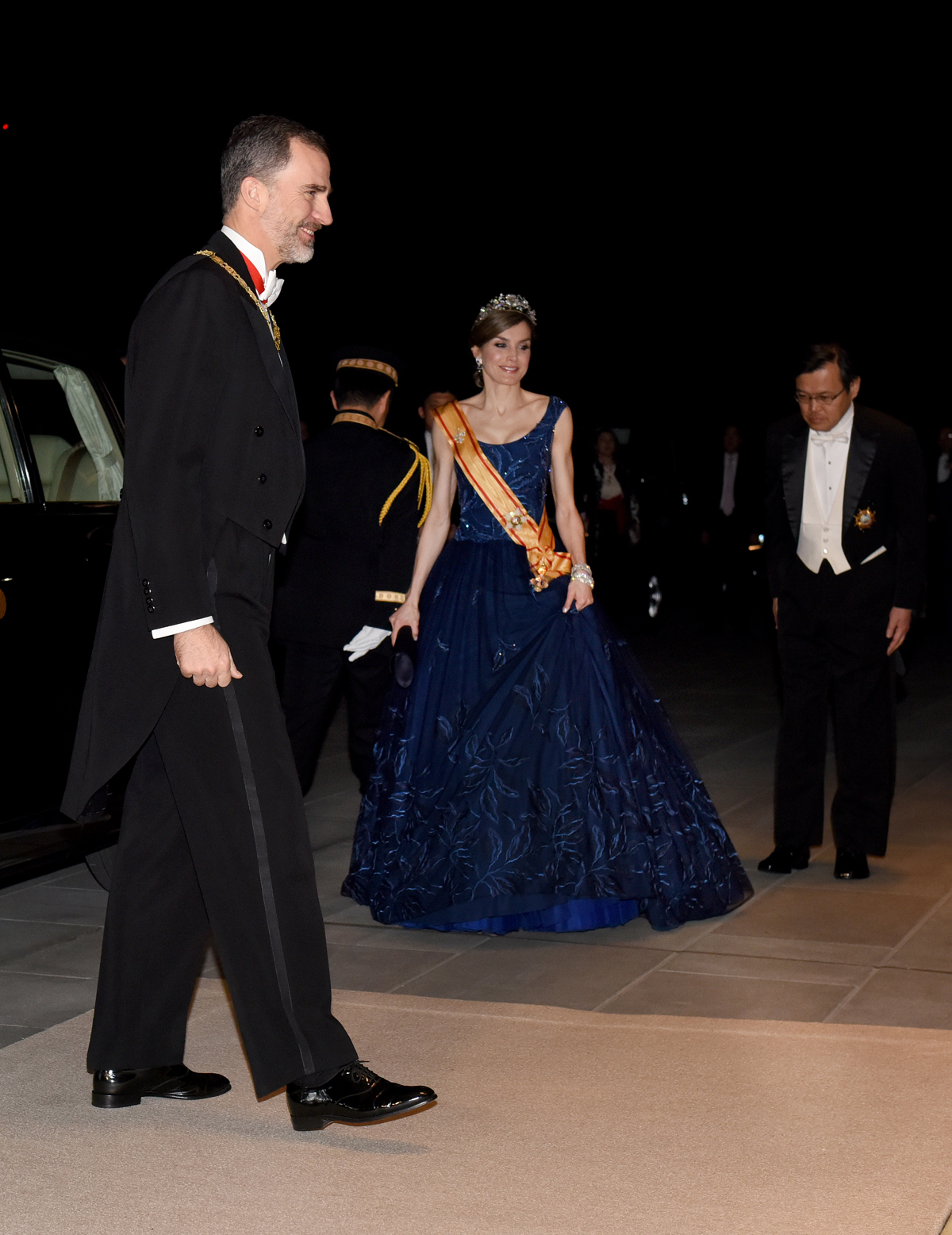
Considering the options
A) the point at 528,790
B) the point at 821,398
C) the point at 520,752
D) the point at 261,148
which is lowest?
the point at 528,790

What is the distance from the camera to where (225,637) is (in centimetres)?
305

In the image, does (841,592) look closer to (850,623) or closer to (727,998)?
(850,623)

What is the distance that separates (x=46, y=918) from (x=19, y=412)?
5.50 feet

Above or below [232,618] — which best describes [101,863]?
below

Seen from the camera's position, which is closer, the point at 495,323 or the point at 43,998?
the point at 43,998

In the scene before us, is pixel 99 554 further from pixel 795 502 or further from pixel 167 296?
pixel 795 502

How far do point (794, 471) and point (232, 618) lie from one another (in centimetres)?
315

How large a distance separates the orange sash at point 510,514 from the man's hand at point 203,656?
2219mm

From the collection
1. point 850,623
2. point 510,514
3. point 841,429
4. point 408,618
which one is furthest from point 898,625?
point 408,618

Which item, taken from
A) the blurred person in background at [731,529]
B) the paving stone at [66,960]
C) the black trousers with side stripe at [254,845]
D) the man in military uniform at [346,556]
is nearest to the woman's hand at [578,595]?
the man in military uniform at [346,556]

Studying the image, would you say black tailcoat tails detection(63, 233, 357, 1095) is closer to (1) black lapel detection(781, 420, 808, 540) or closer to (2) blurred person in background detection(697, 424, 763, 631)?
(1) black lapel detection(781, 420, 808, 540)

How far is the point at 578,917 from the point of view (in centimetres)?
482

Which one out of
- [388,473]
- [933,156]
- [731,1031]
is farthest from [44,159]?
[933,156]

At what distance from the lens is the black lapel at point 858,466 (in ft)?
18.2
